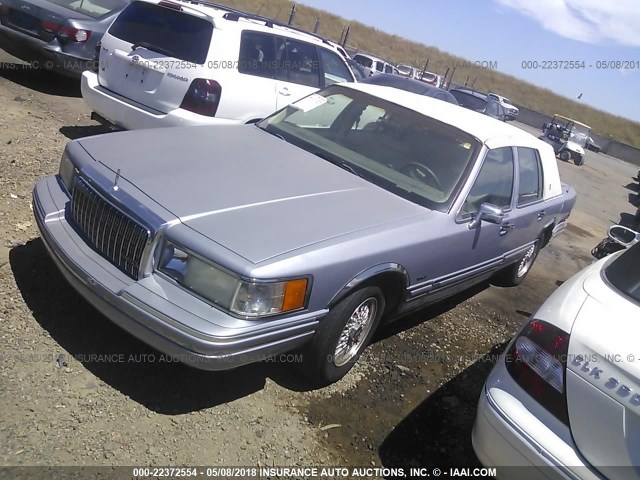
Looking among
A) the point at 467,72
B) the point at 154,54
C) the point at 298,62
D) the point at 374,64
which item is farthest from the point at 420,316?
the point at 467,72

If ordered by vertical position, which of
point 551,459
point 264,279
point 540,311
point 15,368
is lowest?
point 15,368

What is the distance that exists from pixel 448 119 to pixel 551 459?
275cm

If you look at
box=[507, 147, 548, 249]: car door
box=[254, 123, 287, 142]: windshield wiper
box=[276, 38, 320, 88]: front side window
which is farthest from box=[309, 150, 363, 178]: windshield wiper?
box=[276, 38, 320, 88]: front side window

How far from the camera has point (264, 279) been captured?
8.59ft

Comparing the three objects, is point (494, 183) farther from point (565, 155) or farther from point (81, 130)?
point (565, 155)

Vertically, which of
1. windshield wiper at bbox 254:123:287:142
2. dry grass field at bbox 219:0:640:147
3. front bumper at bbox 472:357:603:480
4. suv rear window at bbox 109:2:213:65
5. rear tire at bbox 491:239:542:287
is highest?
dry grass field at bbox 219:0:640:147

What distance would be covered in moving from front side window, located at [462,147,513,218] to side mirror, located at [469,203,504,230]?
6cm

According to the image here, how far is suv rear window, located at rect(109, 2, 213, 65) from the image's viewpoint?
558 centimetres

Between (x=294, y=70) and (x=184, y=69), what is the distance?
1.52 meters

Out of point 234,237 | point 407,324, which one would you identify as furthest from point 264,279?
point 407,324

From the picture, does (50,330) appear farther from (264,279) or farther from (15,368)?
(264,279)

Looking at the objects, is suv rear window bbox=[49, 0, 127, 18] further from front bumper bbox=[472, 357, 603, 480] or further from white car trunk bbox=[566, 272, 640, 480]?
white car trunk bbox=[566, 272, 640, 480]

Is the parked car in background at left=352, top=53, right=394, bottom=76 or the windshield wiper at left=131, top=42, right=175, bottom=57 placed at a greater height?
the parked car in background at left=352, top=53, right=394, bottom=76

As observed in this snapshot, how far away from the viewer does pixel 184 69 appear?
18.0 feet
